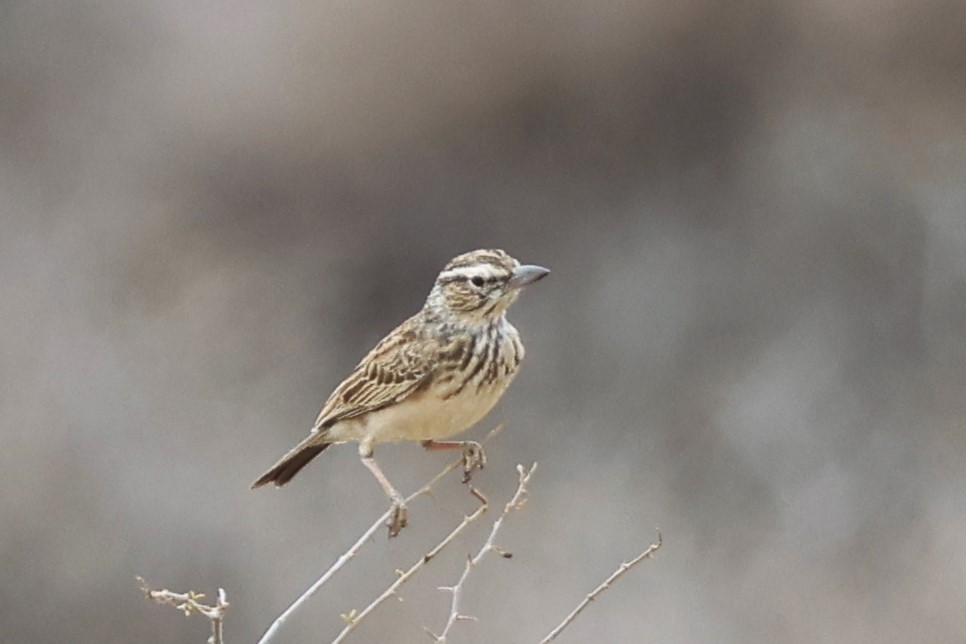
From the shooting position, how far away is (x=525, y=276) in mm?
3018

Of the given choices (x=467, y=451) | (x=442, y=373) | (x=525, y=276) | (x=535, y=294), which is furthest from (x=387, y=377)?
(x=535, y=294)

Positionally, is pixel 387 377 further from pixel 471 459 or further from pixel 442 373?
pixel 471 459

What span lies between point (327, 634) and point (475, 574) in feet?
2.39

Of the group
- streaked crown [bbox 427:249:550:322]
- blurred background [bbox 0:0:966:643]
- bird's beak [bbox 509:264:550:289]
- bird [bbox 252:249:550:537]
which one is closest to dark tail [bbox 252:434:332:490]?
bird [bbox 252:249:550:537]

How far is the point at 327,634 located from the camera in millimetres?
6219

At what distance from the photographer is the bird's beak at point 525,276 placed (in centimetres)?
298

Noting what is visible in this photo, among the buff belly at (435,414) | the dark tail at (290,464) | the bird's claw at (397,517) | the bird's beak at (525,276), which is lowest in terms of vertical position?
the bird's claw at (397,517)

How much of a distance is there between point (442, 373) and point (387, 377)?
135 millimetres

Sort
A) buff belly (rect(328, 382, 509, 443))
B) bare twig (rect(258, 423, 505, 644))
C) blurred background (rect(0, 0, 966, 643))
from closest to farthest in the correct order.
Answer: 1. bare twig (rect(258, 423, 505, 644))
2. buff belly (rect(328, 382, 509, 443))
3. blurred background (rect(0, 0, 966, 643))

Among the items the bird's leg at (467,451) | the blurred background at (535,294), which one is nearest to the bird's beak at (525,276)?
the bird's leg at (467,451)

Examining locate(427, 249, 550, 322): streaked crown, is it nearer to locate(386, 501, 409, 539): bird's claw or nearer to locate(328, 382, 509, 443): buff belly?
locate(328, 382, 509, 443): buff belly

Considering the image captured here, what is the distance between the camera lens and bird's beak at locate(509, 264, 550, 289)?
2.98 meters

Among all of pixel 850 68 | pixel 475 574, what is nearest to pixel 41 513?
pixel 475 574

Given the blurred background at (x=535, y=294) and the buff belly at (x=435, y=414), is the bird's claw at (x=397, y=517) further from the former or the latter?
the blurred background at (x=535, y=294)
